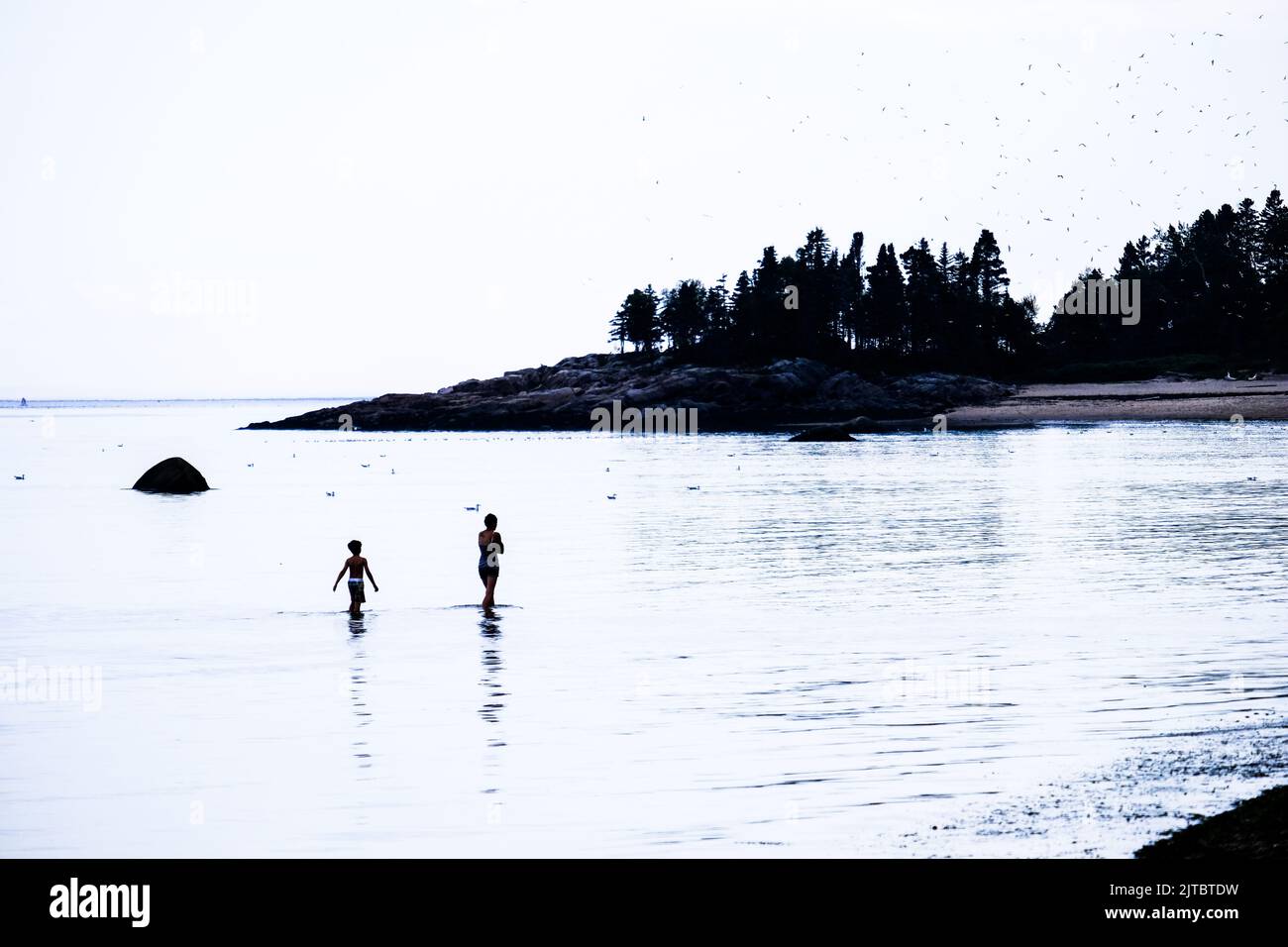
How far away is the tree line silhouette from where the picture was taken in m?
180

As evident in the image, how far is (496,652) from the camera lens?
76.4ft

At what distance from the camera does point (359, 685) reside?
20.5 metres

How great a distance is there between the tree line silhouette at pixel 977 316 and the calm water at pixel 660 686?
130752mm

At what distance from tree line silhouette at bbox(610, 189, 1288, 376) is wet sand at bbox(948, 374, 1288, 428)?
11.4 m

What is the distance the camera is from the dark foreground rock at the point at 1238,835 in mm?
10258

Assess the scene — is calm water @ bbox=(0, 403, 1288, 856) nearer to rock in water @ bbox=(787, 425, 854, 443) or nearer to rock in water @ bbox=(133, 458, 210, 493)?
rock in water @ bbox=(133, 458, 210, 493)

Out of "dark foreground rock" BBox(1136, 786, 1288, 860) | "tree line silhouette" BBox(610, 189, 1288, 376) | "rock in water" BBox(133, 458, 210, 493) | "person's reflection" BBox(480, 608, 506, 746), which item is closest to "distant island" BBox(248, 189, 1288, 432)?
"tree line silhouette" BBox(610, 189, 1288, 376)

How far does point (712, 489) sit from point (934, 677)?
4993 centimetres

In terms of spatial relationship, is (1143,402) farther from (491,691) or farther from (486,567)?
(491,691)

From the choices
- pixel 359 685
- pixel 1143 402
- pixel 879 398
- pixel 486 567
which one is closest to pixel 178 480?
pixel 486 567
